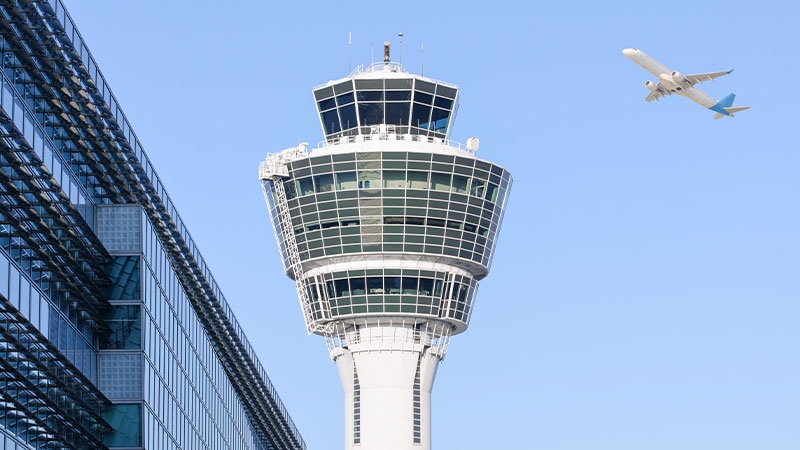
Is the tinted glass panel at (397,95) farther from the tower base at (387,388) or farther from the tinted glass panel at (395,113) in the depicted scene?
the tower base at (387,388)

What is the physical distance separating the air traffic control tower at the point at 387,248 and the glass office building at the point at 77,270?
6967 cm

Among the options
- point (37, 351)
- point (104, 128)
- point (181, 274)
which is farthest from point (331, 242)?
point (37, 351)

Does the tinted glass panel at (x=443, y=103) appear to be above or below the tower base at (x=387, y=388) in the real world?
above

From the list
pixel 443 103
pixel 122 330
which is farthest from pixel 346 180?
pixel 122 330

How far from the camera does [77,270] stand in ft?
244

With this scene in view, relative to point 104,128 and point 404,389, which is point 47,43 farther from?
point 404,389

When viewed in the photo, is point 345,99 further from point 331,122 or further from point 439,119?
point 439,119

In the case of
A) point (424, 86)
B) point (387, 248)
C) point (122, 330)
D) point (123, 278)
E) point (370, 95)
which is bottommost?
point (122, 330)

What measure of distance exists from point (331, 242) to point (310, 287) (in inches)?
275

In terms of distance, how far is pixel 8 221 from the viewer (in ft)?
211

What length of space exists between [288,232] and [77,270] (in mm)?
96501

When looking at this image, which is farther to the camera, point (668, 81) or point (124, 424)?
point (668, 81)

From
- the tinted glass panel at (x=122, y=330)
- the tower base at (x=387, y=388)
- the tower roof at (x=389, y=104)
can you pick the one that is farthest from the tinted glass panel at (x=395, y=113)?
the tinted glass panel at (x=122, y=330)

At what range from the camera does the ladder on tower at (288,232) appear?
169750mm
